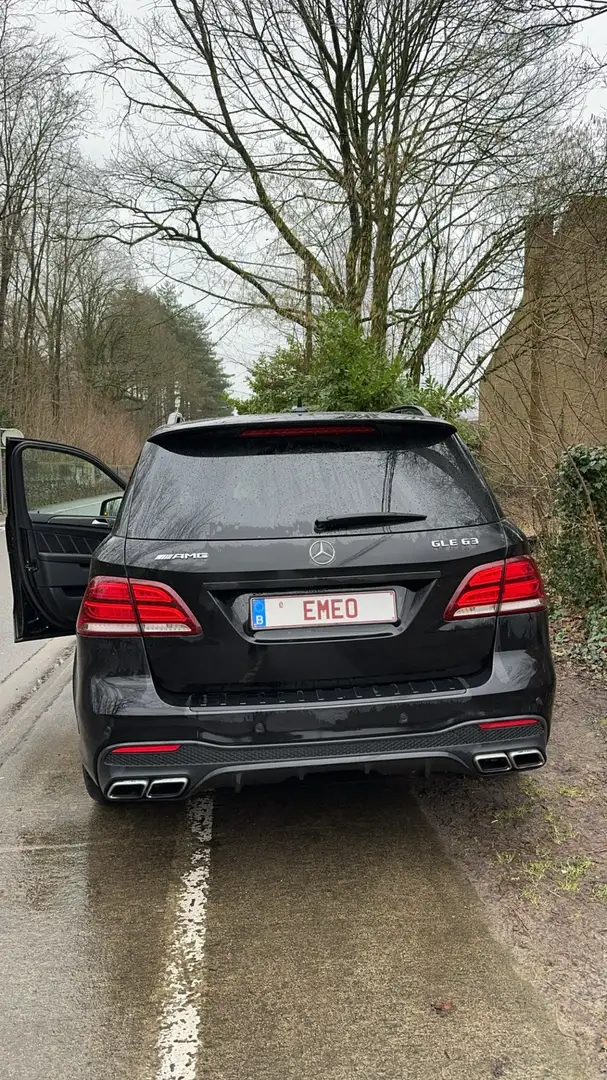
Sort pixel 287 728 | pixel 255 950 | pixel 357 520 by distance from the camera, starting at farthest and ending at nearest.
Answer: pixel 357 520
pixel 287 728
pixel 255 950

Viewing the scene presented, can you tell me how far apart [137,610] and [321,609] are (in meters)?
0.63

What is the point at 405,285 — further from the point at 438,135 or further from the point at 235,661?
the point at 235,661

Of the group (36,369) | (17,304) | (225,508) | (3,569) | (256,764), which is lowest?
(3,569)

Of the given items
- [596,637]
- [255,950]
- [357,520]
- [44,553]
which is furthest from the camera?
[596,637]

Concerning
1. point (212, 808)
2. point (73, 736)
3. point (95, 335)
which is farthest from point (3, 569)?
point (95, 335)

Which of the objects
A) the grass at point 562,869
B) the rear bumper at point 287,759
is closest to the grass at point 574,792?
the grass at point 562,869

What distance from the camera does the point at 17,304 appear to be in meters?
31.9

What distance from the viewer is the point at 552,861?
10.1 feet

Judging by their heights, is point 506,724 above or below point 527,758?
above

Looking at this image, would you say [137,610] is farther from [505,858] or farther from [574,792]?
[574,792]

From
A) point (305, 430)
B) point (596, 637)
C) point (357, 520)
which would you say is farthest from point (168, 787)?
point (596, 637)

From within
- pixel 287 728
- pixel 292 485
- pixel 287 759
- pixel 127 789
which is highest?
pixel 292 485

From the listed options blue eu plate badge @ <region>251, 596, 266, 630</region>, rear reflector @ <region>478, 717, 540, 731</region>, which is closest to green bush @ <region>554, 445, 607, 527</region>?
rear reflector @ <region>478, 717, 540, 731</region>

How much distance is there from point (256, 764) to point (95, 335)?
138 feet
